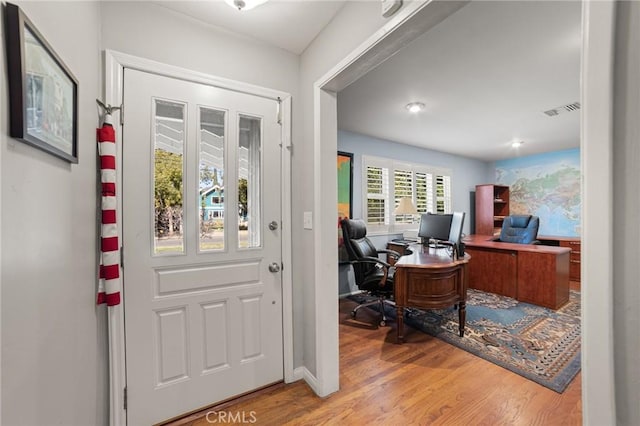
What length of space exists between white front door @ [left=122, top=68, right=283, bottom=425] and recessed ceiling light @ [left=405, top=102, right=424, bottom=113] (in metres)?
1.90

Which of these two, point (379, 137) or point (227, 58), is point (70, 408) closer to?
point (227, 58)

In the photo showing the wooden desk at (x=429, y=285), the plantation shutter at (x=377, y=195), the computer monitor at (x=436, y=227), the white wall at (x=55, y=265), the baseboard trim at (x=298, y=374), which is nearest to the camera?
the white wall at (x=55, y=265)

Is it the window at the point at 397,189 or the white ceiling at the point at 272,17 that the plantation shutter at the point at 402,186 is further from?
the white ceiling at the point at 272,17

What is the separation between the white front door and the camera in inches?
58.7

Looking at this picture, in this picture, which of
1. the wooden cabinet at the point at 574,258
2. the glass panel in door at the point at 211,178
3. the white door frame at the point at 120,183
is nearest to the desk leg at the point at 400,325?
the white door frame at the point at 120,183

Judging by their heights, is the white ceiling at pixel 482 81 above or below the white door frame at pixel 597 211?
above

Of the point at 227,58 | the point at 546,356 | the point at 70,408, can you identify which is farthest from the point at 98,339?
the point at 546,356

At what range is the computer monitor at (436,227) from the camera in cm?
311

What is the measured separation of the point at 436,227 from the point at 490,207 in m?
3.36

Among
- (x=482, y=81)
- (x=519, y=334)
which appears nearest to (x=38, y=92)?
(x=482, y=81)

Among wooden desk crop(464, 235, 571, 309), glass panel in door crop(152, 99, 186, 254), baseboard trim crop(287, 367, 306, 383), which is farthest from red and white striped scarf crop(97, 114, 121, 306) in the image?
wooden desk crop(464, 235, 571, 309)

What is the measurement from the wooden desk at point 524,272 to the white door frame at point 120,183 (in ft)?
11.2

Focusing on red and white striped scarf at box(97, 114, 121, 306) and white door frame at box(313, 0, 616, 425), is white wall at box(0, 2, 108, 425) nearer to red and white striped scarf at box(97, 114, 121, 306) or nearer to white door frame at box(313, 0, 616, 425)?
red and white striped scarf at box(97, 114, 121, 306)

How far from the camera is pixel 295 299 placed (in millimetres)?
1954
